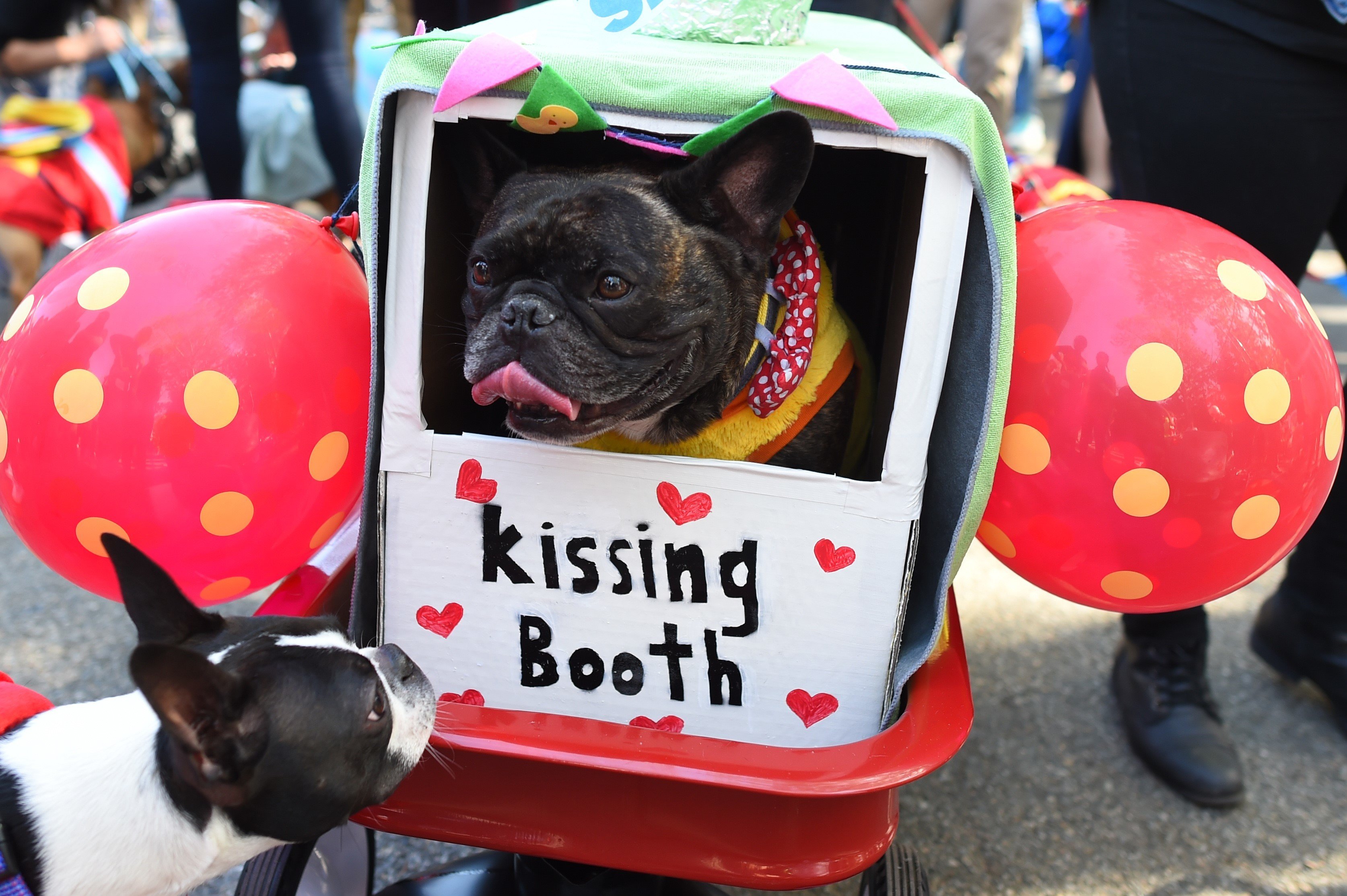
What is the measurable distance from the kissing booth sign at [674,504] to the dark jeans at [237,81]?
2033mm

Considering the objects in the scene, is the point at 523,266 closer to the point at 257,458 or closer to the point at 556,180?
the point at 556,180

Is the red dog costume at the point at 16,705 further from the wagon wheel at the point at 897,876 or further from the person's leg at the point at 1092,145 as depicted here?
the person's leg at the point at 1092,145

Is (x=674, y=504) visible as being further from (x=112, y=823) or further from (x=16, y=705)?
(x=16, y=705)

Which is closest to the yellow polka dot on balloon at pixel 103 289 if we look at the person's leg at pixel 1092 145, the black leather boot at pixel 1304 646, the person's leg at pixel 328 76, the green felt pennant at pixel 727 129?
the green felt pennant at pixel 727 129

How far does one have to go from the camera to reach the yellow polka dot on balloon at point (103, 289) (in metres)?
1.41

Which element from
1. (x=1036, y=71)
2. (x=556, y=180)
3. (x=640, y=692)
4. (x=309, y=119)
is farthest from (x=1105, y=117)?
(x=1036, y=71)

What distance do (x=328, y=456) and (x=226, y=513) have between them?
0.18m

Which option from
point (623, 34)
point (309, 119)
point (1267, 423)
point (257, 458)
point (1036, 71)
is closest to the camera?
point (1267, 423)

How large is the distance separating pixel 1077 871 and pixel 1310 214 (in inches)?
53.8

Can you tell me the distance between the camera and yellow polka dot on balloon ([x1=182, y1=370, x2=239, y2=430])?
1401 mm

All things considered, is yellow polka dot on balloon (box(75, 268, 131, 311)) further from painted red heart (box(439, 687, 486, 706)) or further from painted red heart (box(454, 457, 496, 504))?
painted red heart (box(439, 687, 486, 706))

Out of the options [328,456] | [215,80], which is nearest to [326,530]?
[328,456]

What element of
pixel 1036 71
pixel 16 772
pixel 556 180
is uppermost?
pixel 556 180

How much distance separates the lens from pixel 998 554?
5.27 ft
